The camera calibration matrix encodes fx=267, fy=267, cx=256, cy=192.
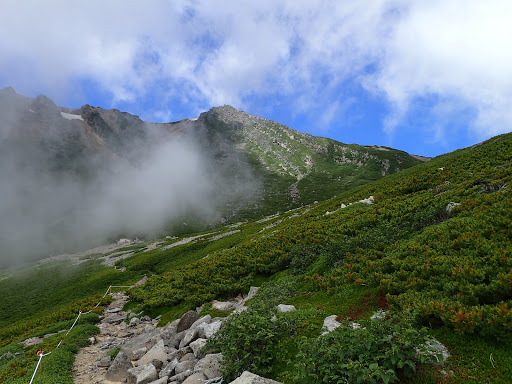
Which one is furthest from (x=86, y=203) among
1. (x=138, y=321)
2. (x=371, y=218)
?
(x=371, y=218)

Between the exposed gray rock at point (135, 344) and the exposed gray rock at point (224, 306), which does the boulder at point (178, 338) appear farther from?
the exposed gray rock at point (224, 306)

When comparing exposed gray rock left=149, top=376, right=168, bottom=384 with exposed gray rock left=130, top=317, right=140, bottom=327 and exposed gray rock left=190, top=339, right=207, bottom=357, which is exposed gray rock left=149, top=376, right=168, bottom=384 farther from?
exposed gray rock left=130, top=317, right=140, bottom=327

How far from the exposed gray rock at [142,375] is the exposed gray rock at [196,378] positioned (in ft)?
8.98

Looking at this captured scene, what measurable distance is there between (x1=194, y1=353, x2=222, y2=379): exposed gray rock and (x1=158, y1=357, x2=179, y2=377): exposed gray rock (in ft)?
5.71

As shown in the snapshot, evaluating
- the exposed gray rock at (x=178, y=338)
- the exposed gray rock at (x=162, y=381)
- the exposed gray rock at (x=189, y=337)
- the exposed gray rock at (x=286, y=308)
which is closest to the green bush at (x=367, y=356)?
the exposed gray rock at (x=286, y=308)

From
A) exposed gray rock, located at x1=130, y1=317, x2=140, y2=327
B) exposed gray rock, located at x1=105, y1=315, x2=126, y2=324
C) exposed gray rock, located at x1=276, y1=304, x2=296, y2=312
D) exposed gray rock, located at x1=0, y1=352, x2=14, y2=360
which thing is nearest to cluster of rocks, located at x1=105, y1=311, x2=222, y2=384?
exposed gray rock, located at x1=276, y1=304, x2=296, y2=312

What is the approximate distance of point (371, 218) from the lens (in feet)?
69.1

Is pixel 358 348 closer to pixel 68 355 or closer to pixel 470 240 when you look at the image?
pixel 470 240

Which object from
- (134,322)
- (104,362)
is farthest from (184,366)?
(134,322)

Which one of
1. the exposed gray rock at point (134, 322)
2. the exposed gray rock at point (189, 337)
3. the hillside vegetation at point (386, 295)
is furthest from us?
the exposed gray rock at point (134, 322)

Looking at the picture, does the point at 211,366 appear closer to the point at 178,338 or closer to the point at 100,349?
the point at 178,338

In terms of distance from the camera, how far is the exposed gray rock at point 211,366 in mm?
9555

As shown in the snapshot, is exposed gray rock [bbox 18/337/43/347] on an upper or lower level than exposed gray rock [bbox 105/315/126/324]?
upper

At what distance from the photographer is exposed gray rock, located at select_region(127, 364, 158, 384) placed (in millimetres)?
11367
